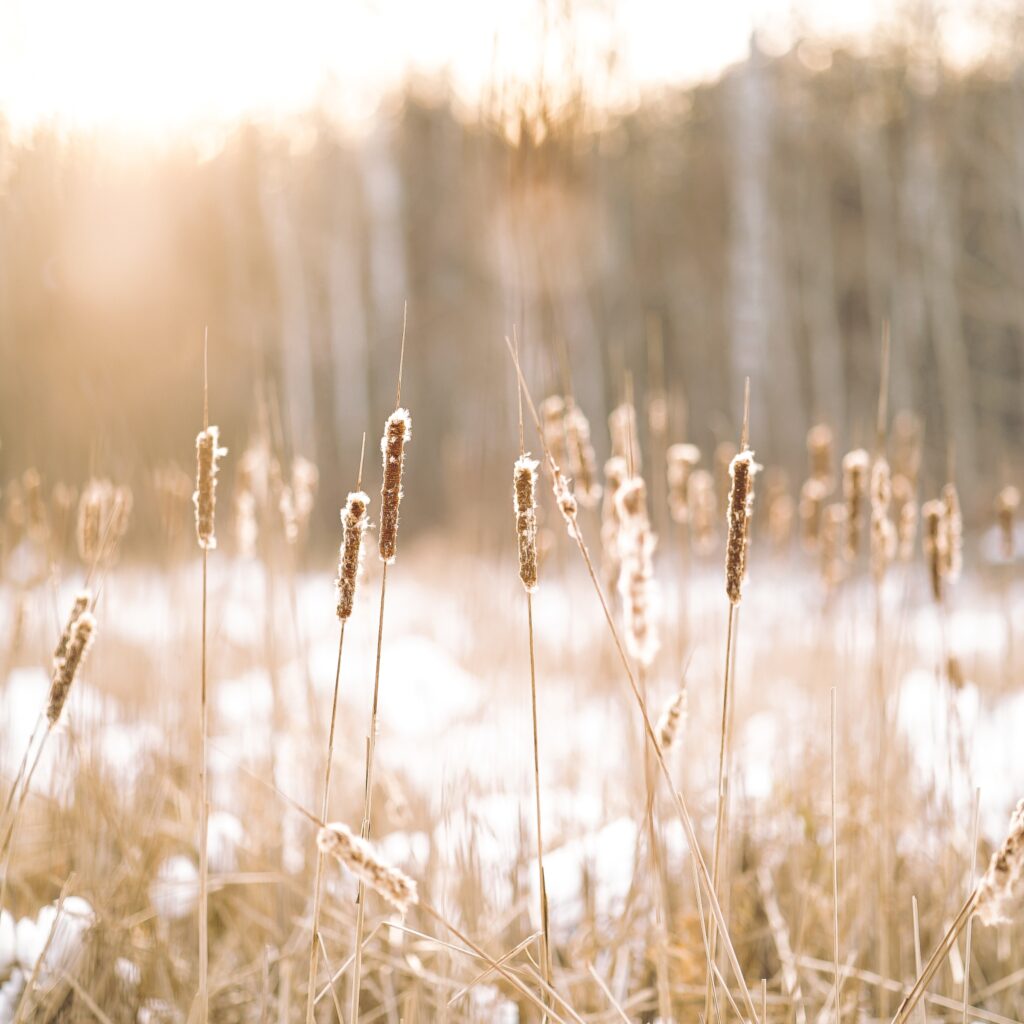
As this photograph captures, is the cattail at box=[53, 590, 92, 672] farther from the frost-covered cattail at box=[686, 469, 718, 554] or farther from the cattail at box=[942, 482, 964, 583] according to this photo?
the frost-covered cattail at box=[686, 469, 718, 554]

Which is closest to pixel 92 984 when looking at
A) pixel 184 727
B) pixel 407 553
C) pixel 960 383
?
pixel 184 727

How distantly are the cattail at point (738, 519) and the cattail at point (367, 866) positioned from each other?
319mm

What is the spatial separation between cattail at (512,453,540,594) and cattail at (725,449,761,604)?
148 mm

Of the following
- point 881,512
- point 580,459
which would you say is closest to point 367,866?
point 580,459

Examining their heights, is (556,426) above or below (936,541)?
above

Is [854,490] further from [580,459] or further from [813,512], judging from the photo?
[813,512]

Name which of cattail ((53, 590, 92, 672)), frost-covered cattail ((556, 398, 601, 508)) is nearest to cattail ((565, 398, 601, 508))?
frost-covered cattail ((556, 398, 601, 508))

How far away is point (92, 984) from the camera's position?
1.17 metres

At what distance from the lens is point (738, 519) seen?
69cm

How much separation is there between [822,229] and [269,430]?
11.7 m

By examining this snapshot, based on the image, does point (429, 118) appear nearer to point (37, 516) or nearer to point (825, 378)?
point (825, 378)

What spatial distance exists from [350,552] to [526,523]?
0.13 m

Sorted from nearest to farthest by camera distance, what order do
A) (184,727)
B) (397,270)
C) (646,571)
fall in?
1. (646,571)
2. (184,727)
3. (397,270)

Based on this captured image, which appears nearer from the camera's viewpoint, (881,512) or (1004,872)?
(1004,872)
